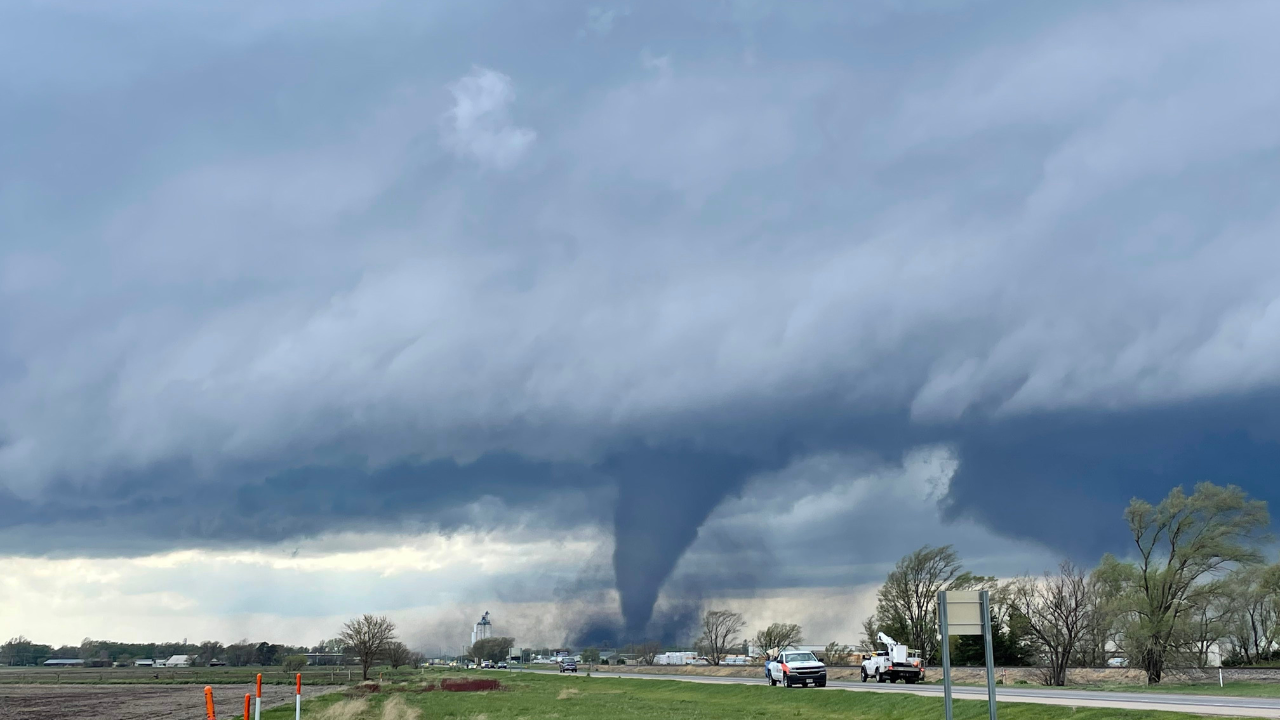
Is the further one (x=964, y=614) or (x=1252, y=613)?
(x=1252, y=613)

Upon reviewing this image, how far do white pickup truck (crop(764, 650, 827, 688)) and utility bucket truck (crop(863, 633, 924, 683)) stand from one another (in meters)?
6.73

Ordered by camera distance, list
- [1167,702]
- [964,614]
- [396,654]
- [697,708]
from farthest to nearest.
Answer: [396,654], [697,708], [1167,702], [964,614]

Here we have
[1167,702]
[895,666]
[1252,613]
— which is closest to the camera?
[1167,702]

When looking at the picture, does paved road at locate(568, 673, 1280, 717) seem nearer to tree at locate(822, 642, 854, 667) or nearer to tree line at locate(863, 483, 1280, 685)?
tree line at locate(863, 483, 1280, 685)

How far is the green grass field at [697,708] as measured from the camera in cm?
3862

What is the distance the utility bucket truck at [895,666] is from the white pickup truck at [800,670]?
673 centimetres

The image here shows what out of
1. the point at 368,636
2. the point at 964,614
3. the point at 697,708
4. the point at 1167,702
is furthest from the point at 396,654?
the point at 964,614

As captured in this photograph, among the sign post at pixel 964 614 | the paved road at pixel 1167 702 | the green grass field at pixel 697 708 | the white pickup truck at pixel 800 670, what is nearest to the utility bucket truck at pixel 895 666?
the white pickup truck at pixel 800 670

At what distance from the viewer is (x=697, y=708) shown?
A: 170ft

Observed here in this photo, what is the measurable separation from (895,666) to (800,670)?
9.10m

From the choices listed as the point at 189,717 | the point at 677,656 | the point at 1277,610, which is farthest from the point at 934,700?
the point at 677,656

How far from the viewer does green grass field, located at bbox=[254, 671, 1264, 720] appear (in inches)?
1521

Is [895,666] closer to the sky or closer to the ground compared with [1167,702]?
closer to the ground

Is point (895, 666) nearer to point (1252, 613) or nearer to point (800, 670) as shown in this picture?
point (800, 670)
